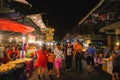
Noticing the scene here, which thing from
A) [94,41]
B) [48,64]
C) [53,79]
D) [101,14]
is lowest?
[53,79]

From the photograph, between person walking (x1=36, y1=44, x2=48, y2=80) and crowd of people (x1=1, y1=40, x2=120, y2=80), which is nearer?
crowd of people (x1=1, y1=40, x2=120, y2=80)

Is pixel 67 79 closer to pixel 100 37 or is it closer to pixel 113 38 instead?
pixel 113 38

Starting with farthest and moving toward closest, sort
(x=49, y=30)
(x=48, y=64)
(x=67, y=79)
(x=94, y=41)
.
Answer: (x=94, y=41) → (x=49, y=30) → (x=48, y=64) → (x=67, y=79)

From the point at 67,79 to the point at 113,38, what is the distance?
10.7m

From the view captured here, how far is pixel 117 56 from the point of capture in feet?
32.3

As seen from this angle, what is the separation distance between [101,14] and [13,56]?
327 inches

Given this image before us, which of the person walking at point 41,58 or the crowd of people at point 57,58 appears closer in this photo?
the crowd of people at point 57,58

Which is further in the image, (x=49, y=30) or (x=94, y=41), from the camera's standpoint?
(x=94, y=41)

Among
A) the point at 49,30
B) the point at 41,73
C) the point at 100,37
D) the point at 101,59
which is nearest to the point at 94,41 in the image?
the point at 100,37

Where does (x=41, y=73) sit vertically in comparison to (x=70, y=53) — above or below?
below

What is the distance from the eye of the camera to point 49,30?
24.9 m

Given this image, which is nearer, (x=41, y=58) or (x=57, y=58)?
(x=41, y=58)

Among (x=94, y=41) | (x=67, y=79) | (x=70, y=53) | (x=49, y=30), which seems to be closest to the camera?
(x=67, y=79)

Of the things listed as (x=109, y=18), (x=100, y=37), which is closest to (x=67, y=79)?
(x=109, y=18)
